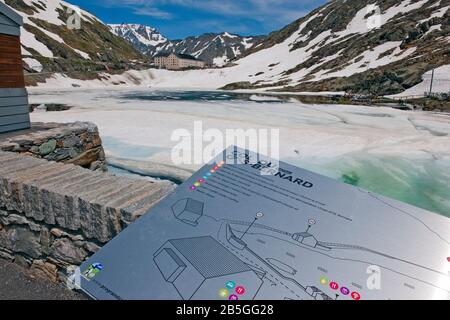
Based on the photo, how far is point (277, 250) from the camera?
234cm

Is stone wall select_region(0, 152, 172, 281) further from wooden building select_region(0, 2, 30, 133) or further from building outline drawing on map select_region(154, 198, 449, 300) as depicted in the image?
wooden building select_region(0, 2, 30, 133)

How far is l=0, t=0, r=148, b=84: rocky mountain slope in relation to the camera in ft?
231

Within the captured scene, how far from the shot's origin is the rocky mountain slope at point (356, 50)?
44.2m

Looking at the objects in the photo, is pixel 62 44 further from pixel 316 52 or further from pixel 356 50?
pixel 356 50

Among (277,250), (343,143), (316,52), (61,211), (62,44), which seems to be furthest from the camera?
(62,44)

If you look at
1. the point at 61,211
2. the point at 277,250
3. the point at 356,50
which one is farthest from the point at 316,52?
the point at 277,250

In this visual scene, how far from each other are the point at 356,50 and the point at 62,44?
84855mm

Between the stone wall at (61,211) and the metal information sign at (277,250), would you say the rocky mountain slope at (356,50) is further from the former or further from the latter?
the stone wall at (61,211)

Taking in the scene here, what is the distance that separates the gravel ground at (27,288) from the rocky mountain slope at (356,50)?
44.6 meters

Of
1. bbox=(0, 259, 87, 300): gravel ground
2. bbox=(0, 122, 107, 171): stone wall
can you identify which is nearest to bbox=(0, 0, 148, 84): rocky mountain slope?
bbox=(0, 122, 107, 171): stone wall

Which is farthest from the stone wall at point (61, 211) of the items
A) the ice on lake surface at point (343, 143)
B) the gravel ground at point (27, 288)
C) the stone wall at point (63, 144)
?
the ice on lake surface at point (343, 143)

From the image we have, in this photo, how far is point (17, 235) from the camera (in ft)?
12.8
